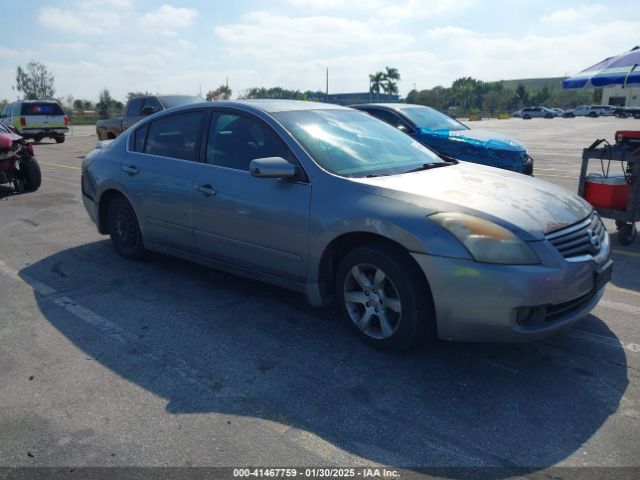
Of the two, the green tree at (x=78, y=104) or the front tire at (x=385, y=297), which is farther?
the green tree at (x=78, y=104)

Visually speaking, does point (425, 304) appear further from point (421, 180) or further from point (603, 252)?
point (603, 252)

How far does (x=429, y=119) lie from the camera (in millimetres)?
9656

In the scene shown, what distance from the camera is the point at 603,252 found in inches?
135

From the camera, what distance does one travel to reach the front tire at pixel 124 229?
17.3ft

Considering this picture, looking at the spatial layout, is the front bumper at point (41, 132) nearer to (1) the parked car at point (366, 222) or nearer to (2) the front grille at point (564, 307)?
(1) the parked car at point (366, 222)

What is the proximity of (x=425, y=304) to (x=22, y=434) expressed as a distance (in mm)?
2249

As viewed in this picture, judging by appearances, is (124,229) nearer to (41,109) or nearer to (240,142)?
(240,142)

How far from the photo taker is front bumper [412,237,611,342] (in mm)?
2936

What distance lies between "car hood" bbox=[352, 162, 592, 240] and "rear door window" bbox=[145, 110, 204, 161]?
1.73m

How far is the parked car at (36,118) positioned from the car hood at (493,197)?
22837mm

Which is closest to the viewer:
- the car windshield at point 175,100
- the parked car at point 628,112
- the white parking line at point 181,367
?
the white parking line at point 181,367

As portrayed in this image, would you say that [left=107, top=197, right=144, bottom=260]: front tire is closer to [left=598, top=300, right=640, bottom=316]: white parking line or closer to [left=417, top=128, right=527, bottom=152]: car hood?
[left=598, top=300, right=640, bottom=316]: white parking line

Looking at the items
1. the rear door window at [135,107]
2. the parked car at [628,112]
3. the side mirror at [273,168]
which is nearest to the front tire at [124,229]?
the side mirror at [273,168]

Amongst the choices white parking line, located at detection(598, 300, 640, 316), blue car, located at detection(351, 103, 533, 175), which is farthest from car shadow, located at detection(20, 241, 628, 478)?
blue car, located at detection(351, 103, 533, 175)
